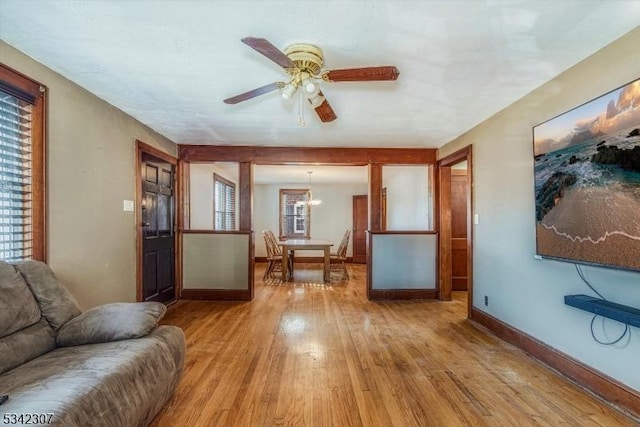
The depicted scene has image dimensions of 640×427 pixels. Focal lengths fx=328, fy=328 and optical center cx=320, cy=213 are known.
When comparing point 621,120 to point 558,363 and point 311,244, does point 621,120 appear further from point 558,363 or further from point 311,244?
point 311,244

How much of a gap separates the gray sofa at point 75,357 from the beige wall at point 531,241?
8.91ft

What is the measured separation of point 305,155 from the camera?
188 inches

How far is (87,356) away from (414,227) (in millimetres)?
5690

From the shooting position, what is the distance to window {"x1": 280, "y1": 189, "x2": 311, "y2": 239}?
29.9 feet

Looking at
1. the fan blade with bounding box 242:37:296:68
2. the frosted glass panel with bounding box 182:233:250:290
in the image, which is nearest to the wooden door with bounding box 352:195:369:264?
the frosted glass panel with bounding box 182:233:250:290

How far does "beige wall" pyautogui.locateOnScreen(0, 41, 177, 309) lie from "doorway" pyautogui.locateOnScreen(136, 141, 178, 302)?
149 mm

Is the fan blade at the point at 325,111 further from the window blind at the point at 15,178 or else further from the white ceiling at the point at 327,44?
the window blind at the point at 15,178

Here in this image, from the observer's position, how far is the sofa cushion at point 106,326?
6.07 ft

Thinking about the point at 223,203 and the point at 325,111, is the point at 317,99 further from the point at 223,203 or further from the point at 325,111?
the point at 223,203

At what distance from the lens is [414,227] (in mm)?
6457

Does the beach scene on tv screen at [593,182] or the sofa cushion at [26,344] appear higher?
the beach scene on tv screen at [593,182]

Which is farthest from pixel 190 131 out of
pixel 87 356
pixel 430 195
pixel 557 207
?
pixel 557 207

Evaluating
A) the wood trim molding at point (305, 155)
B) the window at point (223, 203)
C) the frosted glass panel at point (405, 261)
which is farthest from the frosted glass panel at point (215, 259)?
the frosted glass panel at point (405, 261)

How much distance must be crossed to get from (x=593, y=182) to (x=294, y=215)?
7542 mm
